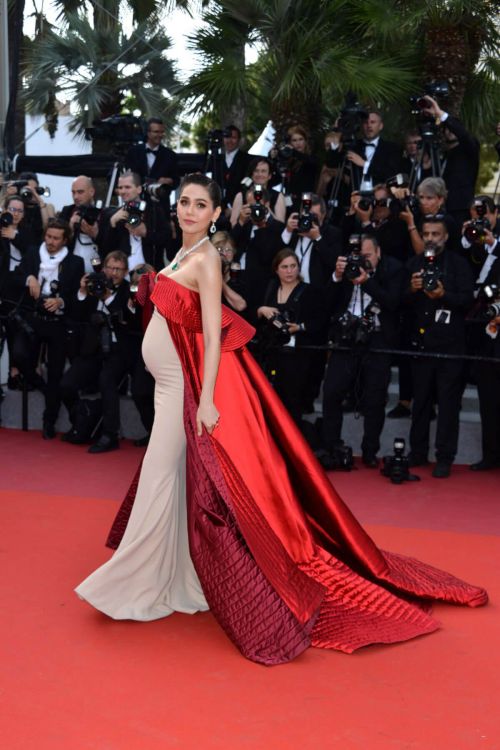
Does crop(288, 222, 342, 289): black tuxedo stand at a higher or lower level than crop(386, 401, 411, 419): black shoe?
higher

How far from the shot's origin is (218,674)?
3809 mm

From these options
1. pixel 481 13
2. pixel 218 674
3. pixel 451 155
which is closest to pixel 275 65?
pixel 481 13

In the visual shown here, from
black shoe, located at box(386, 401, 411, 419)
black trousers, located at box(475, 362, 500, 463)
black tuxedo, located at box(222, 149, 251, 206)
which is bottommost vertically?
black shoe, located at box(386, 401, 411, 419)

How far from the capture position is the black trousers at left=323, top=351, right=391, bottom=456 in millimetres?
7336

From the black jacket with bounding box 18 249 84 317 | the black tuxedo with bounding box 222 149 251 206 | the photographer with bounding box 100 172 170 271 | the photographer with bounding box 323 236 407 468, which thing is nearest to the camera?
the photographer with bounding box 323 236 407 468

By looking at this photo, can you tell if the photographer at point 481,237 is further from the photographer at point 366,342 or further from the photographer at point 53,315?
the photographer at point 53,315

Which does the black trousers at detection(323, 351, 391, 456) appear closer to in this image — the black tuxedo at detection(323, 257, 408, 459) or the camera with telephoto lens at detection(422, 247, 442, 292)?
the black tuxedo at detection(323, 257, 408, 459)

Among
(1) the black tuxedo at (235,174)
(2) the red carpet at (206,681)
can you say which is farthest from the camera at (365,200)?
(2) the red carpet at (206,681)

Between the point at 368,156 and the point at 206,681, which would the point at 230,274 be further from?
the point at 206,681

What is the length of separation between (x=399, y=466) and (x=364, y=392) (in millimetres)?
695

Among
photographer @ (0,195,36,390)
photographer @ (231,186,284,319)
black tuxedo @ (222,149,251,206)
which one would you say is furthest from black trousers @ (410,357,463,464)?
photographer @ (0,195,36,390)

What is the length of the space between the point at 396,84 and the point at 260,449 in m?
6.57

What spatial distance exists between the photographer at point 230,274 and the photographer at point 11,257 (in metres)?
1.68

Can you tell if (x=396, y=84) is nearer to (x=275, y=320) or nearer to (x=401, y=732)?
(x=275, y=320)
